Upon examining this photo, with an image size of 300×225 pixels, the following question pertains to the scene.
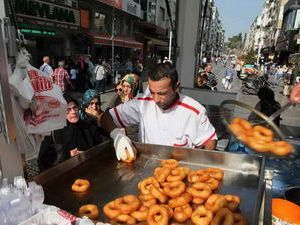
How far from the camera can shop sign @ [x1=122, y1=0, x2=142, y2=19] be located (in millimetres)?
25216

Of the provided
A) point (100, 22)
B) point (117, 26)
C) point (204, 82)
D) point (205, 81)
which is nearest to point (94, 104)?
point (204, 82)

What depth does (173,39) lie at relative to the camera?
548cm

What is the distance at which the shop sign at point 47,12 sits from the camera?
46.5 feet

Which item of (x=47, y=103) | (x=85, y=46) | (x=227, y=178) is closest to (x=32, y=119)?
(x=47, y=103)

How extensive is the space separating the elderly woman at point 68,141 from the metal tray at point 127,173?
686 mm

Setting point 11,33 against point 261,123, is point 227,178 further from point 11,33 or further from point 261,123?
point 11,33

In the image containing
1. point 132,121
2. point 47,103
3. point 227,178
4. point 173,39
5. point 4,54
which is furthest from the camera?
point 173,39

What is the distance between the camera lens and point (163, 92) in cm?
256

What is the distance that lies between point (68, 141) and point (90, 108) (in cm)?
69

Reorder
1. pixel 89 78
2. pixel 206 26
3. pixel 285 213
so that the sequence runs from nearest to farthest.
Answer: pixel 285 213 → pixel 206 26 → pixel 89 78

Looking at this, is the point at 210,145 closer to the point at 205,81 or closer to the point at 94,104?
the point at 94,104

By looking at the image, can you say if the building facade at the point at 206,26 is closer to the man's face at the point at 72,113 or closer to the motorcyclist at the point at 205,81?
the motorcyclist at the point at 205,81

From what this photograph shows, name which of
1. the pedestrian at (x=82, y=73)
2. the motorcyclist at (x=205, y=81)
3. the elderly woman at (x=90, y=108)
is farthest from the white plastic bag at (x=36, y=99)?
the pedestrian at (x=82, y=73)

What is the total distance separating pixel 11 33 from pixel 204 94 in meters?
4.60
